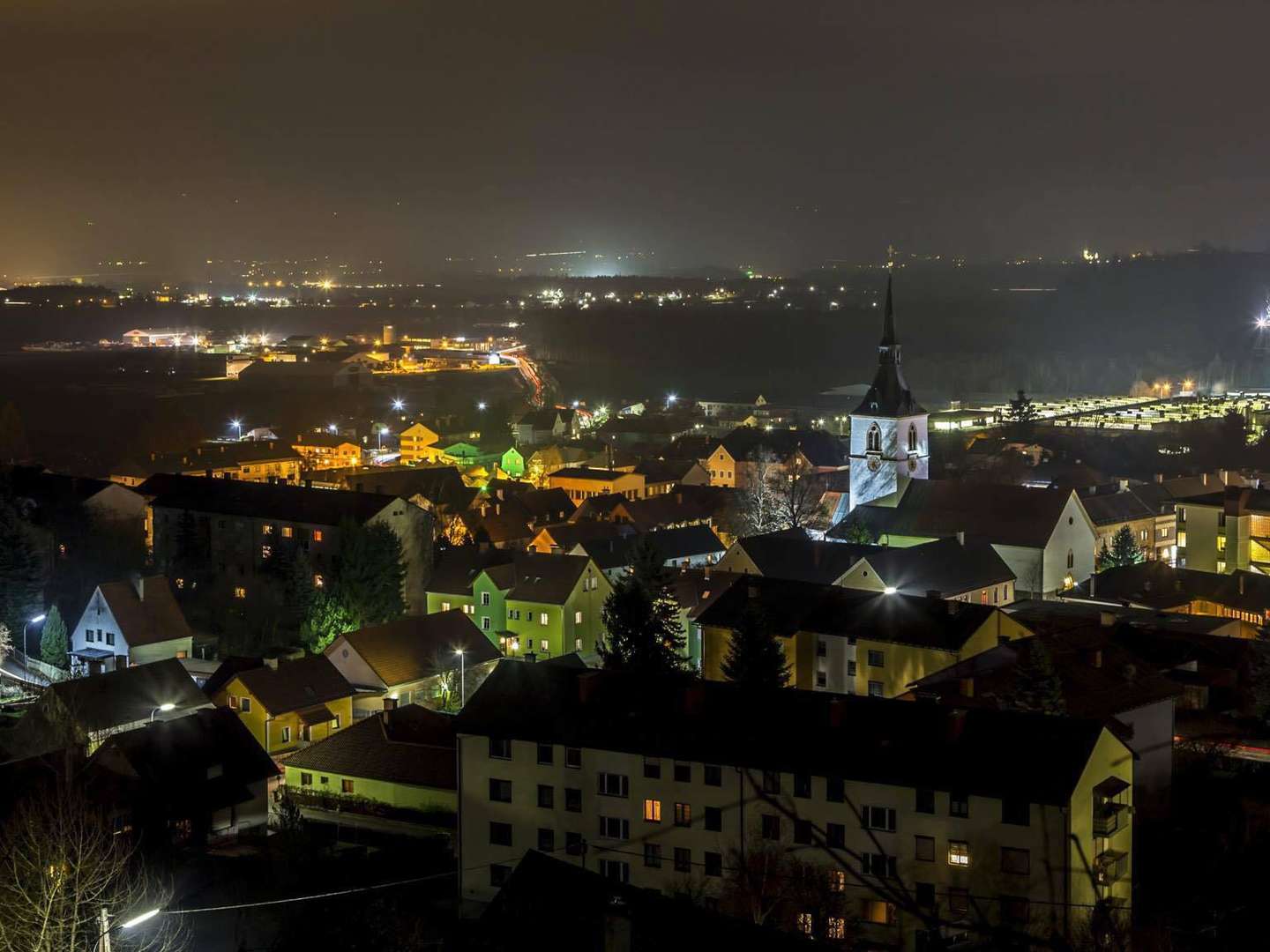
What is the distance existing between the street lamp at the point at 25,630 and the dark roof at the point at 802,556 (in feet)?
42.8

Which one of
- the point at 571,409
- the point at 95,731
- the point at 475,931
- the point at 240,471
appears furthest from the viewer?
the point at 571,409

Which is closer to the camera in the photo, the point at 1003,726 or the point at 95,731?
the point at 1003,726

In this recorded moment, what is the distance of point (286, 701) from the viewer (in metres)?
22.2

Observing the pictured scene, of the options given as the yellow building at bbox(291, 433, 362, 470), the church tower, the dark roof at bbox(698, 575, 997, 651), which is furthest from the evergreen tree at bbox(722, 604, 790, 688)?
the yellow building at bbox(291, 433, 362, 470)

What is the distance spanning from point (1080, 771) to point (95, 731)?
12.8m

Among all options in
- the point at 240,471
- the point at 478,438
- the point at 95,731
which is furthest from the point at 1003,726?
the point at 478,438

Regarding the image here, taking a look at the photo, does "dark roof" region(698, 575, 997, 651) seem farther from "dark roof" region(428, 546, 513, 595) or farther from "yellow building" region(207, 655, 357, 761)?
"dark roof" region(428, 546, 513, 595)

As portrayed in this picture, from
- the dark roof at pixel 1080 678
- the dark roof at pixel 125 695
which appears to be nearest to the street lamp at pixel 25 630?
the dark roof at pixel 125 695

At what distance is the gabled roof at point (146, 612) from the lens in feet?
87.4

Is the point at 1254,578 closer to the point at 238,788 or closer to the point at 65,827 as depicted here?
the point at 238,788

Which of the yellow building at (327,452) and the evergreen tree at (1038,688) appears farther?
the yellow building at (327,452)

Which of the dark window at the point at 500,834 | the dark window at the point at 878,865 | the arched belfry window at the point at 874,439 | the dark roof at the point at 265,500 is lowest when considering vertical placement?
the dark window at the point at 500,834

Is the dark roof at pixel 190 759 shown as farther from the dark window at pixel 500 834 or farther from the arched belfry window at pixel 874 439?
the arched belfry window at pixel 874 439

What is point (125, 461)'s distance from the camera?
50750mm
